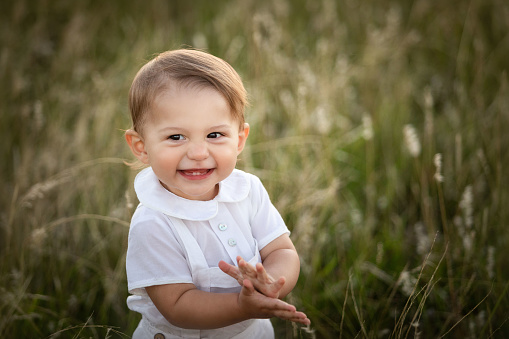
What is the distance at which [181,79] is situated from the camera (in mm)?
1413

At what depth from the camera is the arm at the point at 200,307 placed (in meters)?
1.34

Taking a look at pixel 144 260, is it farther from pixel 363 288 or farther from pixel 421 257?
pixel 421 257

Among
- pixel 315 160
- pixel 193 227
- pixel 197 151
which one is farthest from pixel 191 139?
pixel 315 160

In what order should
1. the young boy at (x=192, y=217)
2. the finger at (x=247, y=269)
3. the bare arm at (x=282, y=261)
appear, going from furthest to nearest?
the bare arm at (x=282, y=261) → the young boy at (x=192, y=217) → the finger at (x=247, y=269)

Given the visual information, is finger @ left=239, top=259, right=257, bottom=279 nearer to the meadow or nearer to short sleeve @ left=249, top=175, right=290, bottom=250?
short sleeve @ left=249, top=175, right=290, bottom=250

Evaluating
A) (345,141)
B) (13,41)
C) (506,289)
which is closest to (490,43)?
(345,141)

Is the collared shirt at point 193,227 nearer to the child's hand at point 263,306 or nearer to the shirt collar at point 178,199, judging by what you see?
the shirt collar at point 178,199

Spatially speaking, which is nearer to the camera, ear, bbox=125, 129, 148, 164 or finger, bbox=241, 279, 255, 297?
finger, bbox=241, 279, 255, 297

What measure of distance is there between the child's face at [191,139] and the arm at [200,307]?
29 centimetres

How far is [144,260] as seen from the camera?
1428mm

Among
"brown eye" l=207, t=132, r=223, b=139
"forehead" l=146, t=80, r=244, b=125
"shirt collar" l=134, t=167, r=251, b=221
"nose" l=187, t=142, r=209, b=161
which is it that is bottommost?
"shirt collar" l=134, t=167, r=251, b=221

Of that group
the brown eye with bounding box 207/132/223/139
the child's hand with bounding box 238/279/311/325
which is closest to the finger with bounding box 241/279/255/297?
the child's hand with bounding box 238/279/311/325

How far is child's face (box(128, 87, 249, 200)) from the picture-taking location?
1400 millimetres

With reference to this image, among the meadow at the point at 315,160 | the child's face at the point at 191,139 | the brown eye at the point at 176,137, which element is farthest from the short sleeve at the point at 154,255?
the meadow at the point at 315,160
